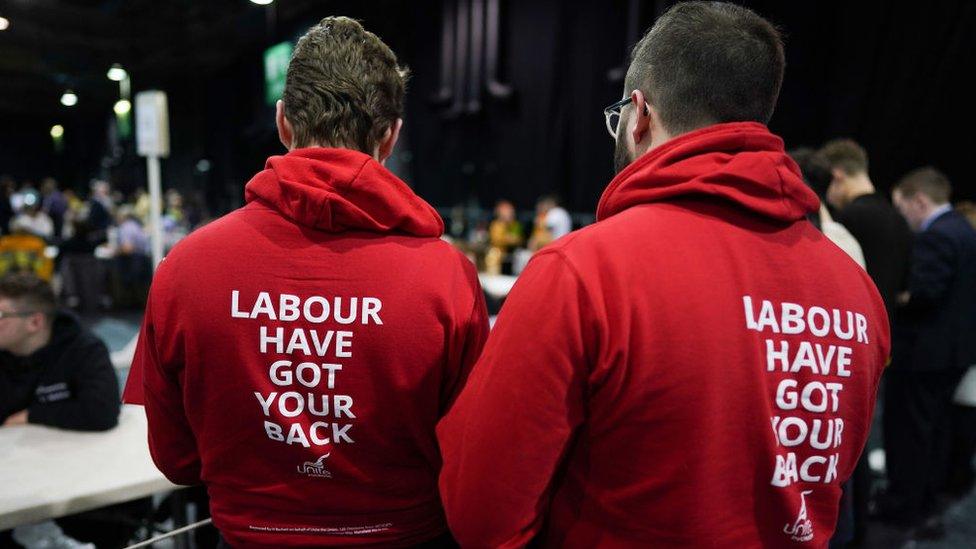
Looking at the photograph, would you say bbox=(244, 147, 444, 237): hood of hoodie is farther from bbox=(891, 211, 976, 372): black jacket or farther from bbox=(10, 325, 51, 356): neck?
bbox=(891, 211, 976, 372): black jacket

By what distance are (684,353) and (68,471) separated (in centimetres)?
155

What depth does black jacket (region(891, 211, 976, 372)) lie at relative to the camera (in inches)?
103

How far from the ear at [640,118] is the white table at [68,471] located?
1.39 m

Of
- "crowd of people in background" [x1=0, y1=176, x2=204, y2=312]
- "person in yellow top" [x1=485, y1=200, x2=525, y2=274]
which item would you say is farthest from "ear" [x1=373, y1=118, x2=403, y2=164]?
"crowd of people in background" [x1=0, y1=176, x2=204, y2=312]

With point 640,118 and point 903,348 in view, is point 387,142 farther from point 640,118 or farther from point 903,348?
point 903,348

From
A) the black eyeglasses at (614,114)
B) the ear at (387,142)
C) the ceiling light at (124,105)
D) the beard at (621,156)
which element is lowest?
the beard at (621,156)

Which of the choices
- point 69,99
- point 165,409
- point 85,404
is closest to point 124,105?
point 69,99

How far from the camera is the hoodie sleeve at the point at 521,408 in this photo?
72 cm

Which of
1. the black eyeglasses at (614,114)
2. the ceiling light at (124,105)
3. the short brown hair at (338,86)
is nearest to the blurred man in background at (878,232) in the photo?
the black eyeglasses at (614,114)

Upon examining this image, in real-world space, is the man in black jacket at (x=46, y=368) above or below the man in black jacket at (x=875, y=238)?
below

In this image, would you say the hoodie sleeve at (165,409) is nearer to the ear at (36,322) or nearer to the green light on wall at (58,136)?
the ear at (36,322)

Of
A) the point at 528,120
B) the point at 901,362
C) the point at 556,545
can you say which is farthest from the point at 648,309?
the point at 528,120

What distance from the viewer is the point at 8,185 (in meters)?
8.69

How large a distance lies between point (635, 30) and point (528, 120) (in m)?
2.22
